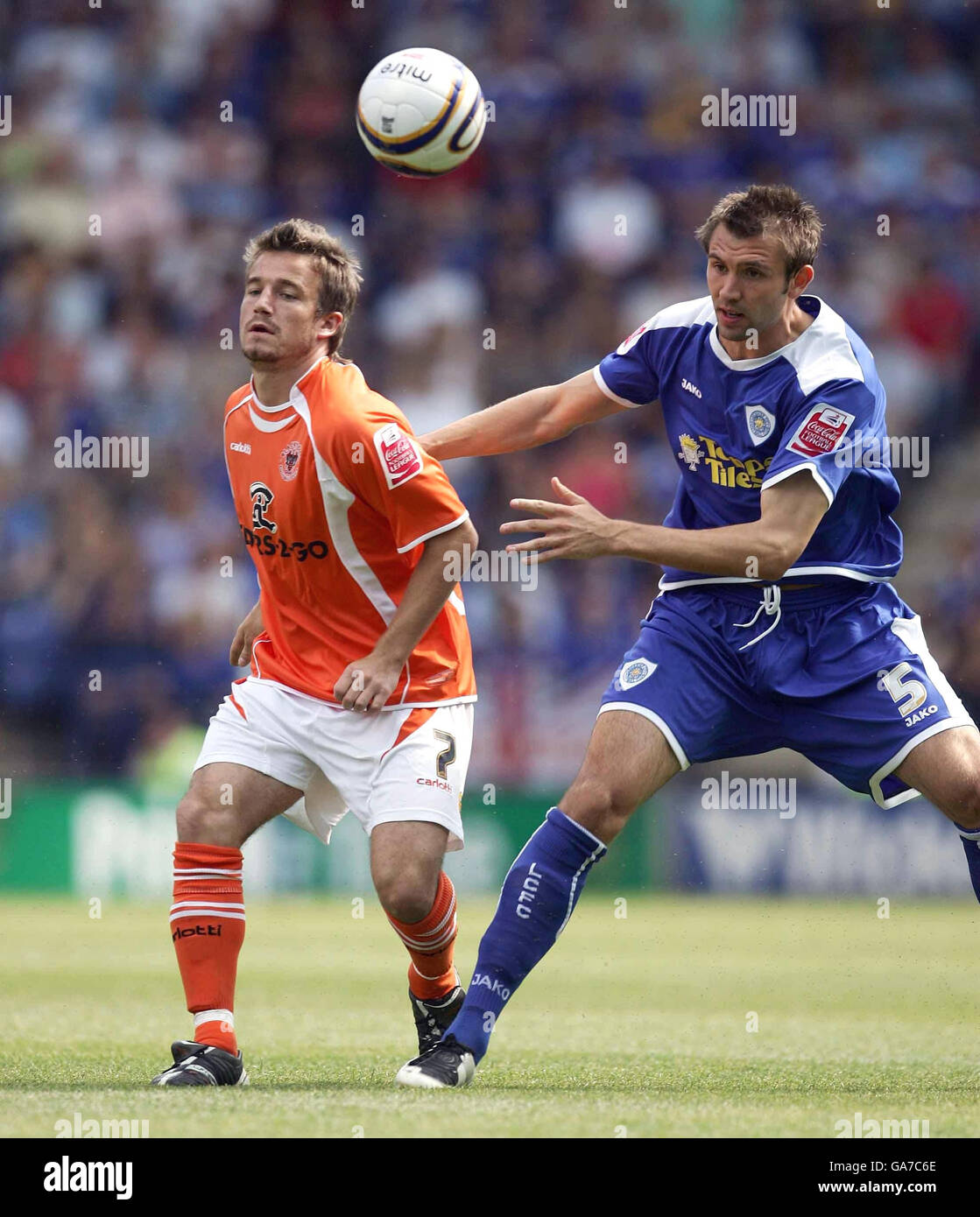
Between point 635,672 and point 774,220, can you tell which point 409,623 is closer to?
point 635,672

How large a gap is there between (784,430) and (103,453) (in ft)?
31.0

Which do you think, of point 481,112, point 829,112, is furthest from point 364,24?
point 481,112

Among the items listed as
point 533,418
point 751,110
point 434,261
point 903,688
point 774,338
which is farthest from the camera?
point 751,110

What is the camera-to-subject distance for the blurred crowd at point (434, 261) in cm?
1253

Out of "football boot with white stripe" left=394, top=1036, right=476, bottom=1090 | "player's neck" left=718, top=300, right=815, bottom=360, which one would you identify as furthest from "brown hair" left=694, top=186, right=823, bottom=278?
"football boot with white stripe" left=394, top=1036, right=476, bottom=1090

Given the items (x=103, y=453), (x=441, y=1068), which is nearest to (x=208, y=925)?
(x=441, y=1068)

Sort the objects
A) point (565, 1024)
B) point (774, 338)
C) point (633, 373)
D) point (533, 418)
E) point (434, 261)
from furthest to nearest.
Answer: point (434, 261) < point (565, 1024) < point (533, 418) < point (633, 373) < point (774, 338)

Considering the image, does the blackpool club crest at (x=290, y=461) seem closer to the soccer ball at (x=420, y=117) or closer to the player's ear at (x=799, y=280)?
the player's ear at (x=799, y=280)

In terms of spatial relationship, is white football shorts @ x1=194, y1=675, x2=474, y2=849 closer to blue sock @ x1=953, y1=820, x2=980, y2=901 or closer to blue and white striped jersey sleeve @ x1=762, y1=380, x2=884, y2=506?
blue and white striped jersey sleeve @ x1=762, y1=380, x2=884, y2=506

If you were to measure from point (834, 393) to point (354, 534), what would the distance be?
58.7 inches

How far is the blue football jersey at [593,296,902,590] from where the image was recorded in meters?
5.23

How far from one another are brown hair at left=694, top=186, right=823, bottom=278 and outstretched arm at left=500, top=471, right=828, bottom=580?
71cm

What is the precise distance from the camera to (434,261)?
49.1 feet

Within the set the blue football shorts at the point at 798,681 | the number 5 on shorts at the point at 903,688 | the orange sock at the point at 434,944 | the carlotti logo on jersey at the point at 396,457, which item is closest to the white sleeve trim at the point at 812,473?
the blue football shorts at the point at 798,681
